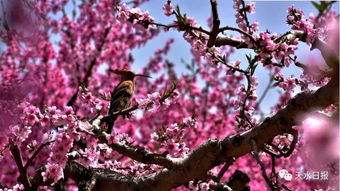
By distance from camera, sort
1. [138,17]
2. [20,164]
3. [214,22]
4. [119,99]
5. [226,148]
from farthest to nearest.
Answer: [119,99], [138,17], [20,164], [226,148], [214,22]

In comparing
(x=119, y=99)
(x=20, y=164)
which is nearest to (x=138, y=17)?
(x=119, y=99)

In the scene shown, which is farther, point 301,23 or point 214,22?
point 301,23

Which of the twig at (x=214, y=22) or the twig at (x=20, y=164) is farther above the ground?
the twig at (x=214, y=22)

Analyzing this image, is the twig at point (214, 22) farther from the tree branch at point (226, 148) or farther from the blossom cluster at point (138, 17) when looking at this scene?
the tree branch at point (226, 148)

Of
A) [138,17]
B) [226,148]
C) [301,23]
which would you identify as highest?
[138,17]

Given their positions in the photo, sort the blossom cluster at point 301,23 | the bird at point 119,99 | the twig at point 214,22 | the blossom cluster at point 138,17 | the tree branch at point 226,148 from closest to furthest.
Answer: the tree branch at point 226,148 < the twig at point 214,22 < the blossom cluster at point 301,23 < the blossom cluster at point 138,17 < the bird at point 119,99

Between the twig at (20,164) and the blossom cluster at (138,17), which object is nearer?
the twig at (20,164)

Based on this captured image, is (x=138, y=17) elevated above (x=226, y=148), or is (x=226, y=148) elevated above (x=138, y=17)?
(x=138, y=17)

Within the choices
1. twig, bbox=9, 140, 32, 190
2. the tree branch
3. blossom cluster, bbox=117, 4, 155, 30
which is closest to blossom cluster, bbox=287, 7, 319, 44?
the tree branch

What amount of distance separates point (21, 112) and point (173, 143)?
1451 millimetres

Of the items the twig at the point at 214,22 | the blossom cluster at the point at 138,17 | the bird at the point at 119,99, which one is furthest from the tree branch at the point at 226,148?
the blossom cluster at the point at 138,17

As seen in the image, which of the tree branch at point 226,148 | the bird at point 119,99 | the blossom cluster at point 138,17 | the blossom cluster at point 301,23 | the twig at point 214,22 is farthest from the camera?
→ the bird at point 119,99

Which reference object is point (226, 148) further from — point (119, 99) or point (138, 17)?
point (119, 99)

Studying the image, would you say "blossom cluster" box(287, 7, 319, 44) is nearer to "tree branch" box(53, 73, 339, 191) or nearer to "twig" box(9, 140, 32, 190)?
"tree branch" box(53, 73, 339, 191)
